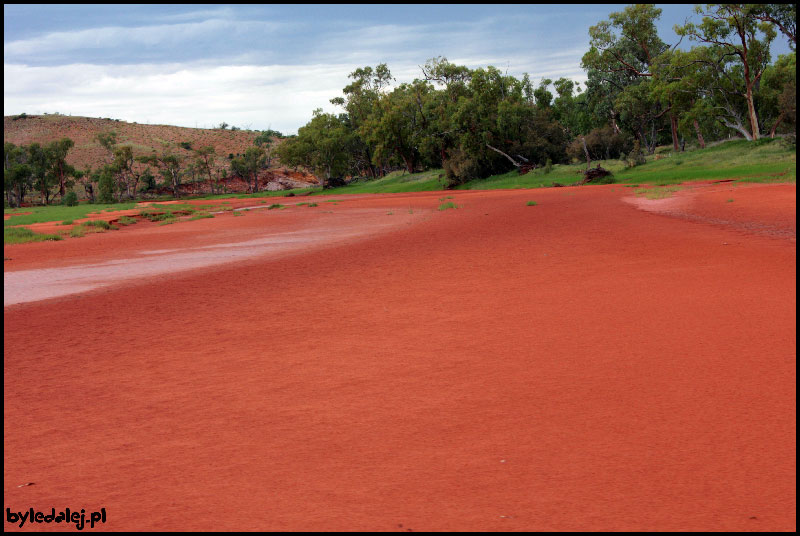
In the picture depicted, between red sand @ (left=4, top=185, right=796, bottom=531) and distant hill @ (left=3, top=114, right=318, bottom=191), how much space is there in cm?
10063

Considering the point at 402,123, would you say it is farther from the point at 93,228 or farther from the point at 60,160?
the point at 60,160

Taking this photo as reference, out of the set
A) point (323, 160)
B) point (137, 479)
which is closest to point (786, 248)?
point (137, 479)

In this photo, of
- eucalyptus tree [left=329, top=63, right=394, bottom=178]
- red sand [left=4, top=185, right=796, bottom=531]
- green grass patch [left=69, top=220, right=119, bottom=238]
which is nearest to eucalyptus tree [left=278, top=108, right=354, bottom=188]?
eucalyptus tree [left=329, top=63, right=394, bottom=178]

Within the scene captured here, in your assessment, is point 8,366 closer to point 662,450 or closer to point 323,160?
point 662,450

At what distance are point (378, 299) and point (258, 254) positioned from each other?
25.7 feet

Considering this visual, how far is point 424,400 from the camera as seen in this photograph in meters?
5.41

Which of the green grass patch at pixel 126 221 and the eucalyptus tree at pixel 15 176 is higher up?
the eucalyptus tree at pixel 15 176

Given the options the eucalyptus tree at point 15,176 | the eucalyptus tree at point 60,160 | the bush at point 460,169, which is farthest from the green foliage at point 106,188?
the bush at point 460,169

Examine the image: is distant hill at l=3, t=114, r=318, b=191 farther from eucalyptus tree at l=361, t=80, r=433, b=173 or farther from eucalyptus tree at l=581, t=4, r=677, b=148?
eucalyptus tree at l=581, t=4, r=677, b=148

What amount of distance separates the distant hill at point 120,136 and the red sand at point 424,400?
101 m

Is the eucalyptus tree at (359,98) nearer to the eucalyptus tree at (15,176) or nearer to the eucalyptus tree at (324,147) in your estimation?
the eucalyptus tree at (324,147)

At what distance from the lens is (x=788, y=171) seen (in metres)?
31.6

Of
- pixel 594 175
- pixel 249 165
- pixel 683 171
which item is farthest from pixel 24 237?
pixel 249 165

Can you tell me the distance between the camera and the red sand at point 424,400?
3.71 meters
